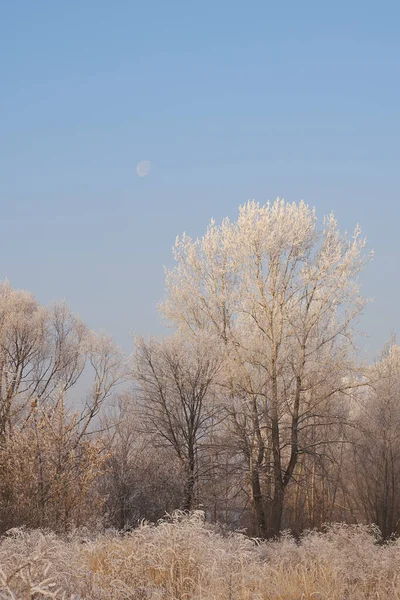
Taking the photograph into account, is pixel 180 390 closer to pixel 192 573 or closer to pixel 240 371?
pixel 240 371

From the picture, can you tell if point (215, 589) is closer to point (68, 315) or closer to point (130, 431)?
point (130, 431)

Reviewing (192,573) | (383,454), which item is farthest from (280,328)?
(192,573)

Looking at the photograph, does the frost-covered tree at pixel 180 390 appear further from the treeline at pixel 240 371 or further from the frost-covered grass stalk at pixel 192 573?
the frost-covered grass stalk at pixel 192 573

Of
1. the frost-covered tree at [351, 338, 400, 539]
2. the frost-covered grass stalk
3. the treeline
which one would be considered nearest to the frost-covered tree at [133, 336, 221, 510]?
the treeline

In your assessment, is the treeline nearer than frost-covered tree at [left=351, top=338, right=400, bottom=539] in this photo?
Yes

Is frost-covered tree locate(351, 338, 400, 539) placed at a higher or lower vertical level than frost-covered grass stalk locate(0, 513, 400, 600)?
higher

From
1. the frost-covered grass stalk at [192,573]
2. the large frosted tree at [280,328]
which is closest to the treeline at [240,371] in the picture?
the large frosted tree at [280,328]

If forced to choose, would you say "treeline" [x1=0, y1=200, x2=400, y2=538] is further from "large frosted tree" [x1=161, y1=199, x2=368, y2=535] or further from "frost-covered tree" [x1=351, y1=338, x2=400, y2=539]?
"frost-covered tree" [x1=351, y1=338, x2=400, y2=539]

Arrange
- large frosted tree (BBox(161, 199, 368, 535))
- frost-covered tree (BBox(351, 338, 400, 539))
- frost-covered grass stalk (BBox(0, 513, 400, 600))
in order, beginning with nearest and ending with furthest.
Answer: frost-covered grass stalk (BBox(0, 513, 400, 600))
large frosted tree (BBox(161, 199, 368, 535))
frost-covered tree (BBox(351, 338, 400, 539))

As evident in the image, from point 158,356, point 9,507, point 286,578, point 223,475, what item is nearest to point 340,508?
point 223,475

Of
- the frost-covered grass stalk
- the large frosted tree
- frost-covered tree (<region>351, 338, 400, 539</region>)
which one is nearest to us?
the frost-covered grass stalk

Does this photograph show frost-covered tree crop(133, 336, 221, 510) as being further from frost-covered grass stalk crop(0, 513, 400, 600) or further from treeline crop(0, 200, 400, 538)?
frost-covered grass stalk crop(0, 513, 400, 600)

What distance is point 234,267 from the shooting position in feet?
65.0

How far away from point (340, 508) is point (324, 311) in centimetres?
1320
